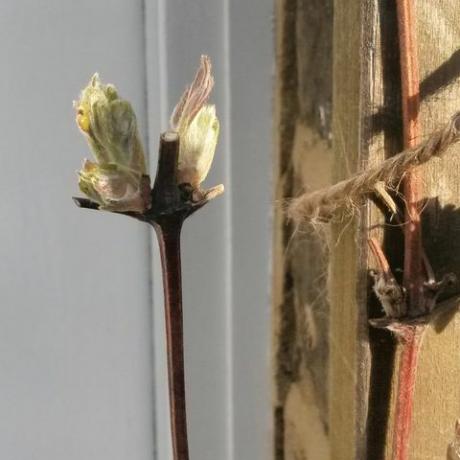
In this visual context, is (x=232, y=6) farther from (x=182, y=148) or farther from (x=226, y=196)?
(x=182, y=148)

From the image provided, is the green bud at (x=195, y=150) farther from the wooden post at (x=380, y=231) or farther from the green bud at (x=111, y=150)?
the wooden post at (x=380, y=231)

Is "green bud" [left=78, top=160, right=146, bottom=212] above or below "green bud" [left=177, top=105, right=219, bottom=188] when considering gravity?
below

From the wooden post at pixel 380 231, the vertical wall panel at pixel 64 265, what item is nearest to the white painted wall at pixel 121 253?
the vertical wall panel at pixel 64 265

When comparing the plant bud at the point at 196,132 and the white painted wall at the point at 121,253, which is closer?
the plant bud at the point at 196,132

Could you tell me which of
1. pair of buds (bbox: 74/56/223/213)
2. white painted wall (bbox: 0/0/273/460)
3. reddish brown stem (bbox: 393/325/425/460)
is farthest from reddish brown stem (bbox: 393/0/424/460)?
white painted wall (bbox: 0/0/273/460)

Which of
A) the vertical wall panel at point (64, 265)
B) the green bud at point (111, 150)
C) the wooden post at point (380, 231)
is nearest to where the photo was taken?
the green bud at point (111, 150)

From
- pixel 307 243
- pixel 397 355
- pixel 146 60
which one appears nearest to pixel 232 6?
pixel 146 60

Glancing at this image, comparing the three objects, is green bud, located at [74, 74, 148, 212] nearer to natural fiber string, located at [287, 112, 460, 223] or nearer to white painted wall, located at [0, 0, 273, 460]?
natural fiber string, located at [287, 112, 460, 223]

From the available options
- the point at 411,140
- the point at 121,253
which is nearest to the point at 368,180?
the point at 411,140
